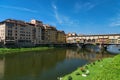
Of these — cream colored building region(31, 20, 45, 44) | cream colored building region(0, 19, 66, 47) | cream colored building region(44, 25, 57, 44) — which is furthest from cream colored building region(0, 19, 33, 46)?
cream colored building region(44, 25, 57, 44)

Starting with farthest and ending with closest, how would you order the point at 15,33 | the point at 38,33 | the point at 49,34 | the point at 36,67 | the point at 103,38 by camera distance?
the point at 49,34 < the point at 103,38 < the point at 38,33 < the point at 15,33 < the point at 36,67

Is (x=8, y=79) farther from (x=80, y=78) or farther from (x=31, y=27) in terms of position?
(x=31, y=27)

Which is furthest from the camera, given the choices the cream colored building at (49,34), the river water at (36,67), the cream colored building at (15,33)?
the cream colored building at (49,34)

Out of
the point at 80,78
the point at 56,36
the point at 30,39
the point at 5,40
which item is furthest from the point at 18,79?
the point at 56,36

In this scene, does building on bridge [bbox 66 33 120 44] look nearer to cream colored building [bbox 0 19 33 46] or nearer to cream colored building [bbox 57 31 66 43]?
cream colored building [bbox 57 31 66 43]

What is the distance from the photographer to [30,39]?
129 m

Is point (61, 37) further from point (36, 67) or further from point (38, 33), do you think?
point (36, 67)

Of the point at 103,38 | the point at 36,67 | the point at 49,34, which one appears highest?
the point at 49,34

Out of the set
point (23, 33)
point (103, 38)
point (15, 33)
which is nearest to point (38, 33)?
point (23, 33)

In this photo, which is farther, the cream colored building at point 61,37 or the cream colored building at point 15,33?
the cream colored building at point 61,37

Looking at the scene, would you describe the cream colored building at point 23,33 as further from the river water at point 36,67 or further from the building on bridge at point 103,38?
the river water at point 36,67

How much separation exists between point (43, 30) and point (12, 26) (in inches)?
1465

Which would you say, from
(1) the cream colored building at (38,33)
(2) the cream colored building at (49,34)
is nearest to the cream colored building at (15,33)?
(1) the cream colored building at (38,33)

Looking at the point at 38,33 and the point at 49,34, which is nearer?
the point at 38,33
